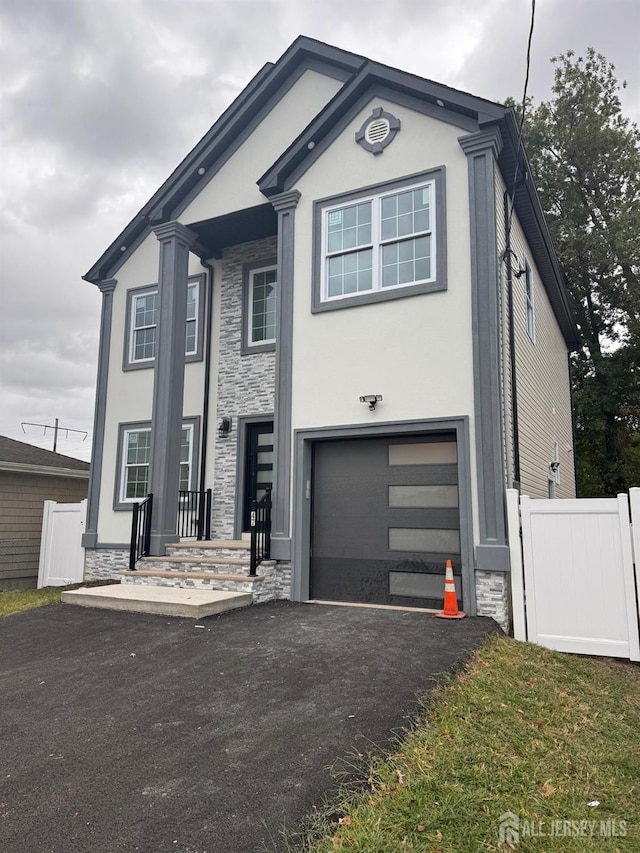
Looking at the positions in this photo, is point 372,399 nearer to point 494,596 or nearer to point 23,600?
point 494,596

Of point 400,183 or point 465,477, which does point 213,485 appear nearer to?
point 465,477

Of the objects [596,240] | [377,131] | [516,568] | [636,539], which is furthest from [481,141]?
[596,240]

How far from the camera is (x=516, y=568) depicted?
6113 millimetres

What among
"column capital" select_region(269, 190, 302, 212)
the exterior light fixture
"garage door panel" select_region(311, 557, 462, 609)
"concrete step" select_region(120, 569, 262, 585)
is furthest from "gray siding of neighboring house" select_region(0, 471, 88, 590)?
the exterior light fixture

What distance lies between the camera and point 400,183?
7.83 meters

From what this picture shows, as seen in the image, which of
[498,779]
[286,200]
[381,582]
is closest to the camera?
[498,779]

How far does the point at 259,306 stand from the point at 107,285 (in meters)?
3.86

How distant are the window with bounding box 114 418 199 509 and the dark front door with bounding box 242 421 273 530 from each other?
1116 millimetres

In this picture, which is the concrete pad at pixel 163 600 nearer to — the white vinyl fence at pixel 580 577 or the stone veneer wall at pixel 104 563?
the stone veneer wall at pixel 104 563

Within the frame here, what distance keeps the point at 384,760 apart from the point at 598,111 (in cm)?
2316

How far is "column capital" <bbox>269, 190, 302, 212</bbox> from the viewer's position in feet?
28.2

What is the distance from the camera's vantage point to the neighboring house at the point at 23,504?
12258mm

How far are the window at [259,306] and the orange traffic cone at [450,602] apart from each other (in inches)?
219

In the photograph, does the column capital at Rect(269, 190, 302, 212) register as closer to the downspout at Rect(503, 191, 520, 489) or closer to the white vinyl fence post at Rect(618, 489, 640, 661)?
the downspout at Rect(503, 191, 520, 489)
